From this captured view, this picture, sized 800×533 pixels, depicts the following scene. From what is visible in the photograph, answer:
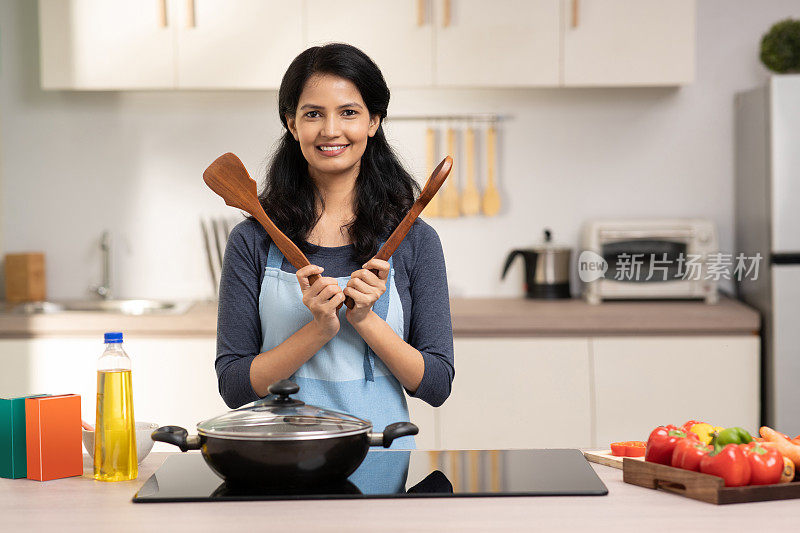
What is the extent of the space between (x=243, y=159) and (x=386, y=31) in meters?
0.76

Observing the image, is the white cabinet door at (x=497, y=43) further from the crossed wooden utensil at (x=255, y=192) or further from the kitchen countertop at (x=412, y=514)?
the kitchen countertop at (x=412, y=514)

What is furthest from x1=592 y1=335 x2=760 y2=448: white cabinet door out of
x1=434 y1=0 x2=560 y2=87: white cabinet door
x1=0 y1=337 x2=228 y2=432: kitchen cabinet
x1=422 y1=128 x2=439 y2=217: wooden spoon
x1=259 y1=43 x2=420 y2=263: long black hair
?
x1=259 y1=43 x2=420 y2=263: long black hair

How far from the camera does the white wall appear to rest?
3.27 m

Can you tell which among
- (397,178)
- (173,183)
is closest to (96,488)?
(397,178)

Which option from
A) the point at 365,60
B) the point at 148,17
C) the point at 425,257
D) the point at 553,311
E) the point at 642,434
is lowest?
the point at 642,434

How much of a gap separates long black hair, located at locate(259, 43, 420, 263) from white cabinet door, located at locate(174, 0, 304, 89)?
1371 millimetres

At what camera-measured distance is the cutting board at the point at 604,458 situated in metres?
1.30

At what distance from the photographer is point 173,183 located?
10.9 feet

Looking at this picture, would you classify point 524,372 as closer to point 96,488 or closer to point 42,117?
point 96,488

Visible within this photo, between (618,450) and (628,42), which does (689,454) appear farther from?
(628,42)

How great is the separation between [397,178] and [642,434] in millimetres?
1530

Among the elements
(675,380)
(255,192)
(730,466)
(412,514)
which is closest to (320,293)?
(255,192)

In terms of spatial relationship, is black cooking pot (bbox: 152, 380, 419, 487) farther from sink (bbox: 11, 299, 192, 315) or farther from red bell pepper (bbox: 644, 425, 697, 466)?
sink (bbox: 11, 299, 192, 315)

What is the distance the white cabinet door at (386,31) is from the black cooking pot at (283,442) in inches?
77.5
